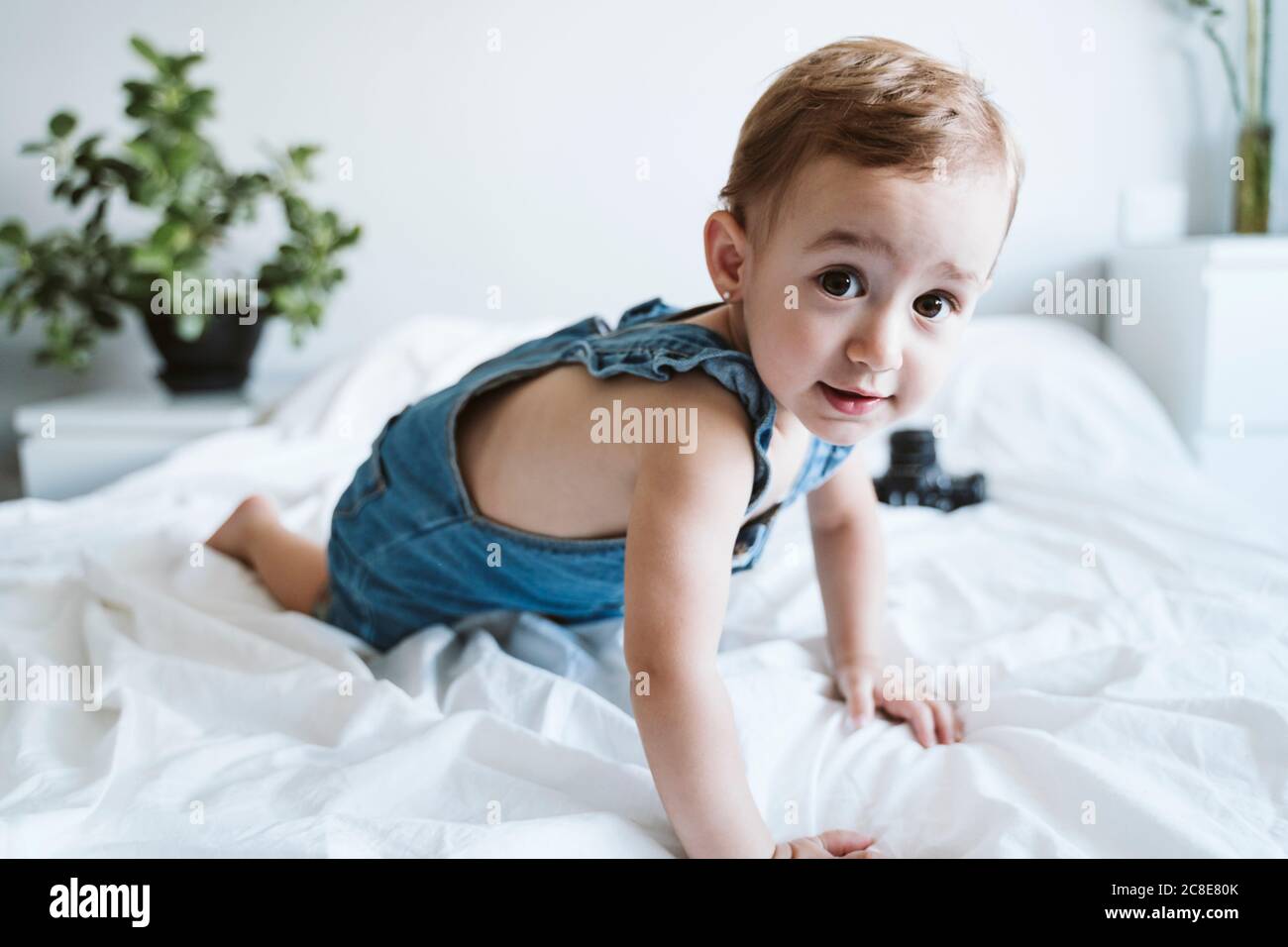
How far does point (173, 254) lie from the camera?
198 centimetres

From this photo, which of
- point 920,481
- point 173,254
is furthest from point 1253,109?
point 173,254

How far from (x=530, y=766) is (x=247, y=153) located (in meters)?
2.07

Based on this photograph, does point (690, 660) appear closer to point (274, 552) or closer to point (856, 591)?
point (856, 591)

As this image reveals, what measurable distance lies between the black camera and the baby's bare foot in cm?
79

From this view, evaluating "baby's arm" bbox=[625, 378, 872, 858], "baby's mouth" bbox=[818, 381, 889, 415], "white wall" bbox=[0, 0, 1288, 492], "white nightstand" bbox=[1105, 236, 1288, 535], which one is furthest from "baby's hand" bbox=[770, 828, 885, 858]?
"white wall" bbox=[0, 0, 1288, 492]

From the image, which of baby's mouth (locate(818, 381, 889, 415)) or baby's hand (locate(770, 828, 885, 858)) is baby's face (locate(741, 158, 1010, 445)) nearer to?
baby's mouth (locate(818, 381, 889, 415))

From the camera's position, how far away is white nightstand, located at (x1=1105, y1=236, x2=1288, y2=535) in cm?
190

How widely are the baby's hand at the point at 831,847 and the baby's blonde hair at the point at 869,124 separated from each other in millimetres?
401

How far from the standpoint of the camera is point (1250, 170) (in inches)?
87.7

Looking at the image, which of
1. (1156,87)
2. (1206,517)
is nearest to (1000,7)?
(1156,87)

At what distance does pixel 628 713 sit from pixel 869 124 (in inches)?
19.5

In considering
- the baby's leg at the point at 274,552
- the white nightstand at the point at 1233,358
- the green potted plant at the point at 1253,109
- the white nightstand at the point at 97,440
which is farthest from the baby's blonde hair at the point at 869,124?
the green potted plant at the point at 1253,109

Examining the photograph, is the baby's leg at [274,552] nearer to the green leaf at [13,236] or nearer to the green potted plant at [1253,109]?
the green leaf at [13,236]

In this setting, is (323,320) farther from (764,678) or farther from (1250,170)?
(1250,170)
